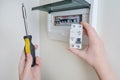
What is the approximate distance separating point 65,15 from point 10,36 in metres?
0.36

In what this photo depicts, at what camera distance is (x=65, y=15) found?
619 millimetres

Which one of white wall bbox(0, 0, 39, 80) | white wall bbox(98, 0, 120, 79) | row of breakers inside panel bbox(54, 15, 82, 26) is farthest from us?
white wall bbox(0, 0, 39, 80)

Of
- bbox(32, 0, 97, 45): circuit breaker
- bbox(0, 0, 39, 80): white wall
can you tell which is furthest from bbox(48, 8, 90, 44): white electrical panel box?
bbox(0, 0, 39, 80): white wall

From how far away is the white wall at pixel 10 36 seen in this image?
70cm

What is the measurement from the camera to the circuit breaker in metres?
0.52

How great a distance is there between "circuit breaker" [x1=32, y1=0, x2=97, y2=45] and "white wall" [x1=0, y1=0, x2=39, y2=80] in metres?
0.17

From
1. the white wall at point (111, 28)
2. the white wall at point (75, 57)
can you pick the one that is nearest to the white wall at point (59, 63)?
the white wall at point (75, 57)

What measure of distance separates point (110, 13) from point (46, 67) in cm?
52

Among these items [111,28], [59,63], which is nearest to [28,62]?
[59,63]

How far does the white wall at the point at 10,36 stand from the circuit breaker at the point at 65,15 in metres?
0.17

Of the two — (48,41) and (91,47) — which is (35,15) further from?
(91,47)

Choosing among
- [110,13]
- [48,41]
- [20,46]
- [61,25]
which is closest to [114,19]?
[110,13]

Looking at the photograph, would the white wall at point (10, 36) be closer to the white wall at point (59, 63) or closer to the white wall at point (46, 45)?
the white wall at point (46, 45)

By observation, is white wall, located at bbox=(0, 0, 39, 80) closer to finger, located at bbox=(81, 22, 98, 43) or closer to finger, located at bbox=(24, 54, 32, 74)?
finger, located at bbox=(24, 54, 32, 74)
